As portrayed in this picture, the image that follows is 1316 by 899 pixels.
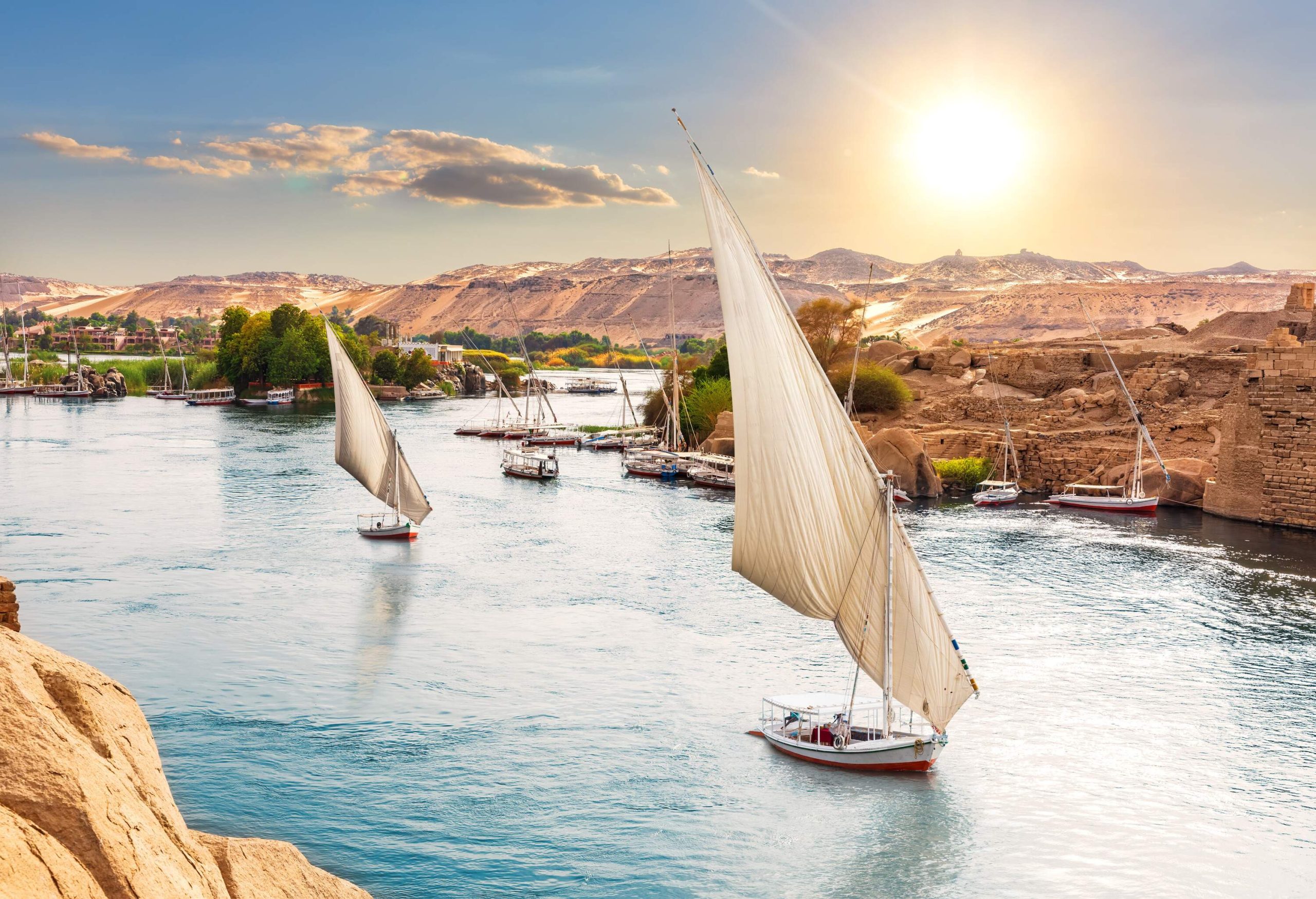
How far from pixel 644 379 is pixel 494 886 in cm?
14221

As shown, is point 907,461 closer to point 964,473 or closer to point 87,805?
point 964,473

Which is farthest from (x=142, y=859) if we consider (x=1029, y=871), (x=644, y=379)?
(x=644, y=379)

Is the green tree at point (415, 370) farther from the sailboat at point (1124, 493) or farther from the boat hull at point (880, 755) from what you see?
the boat hull at point (880, 755)

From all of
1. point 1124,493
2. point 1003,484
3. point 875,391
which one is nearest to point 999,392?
point 875,391

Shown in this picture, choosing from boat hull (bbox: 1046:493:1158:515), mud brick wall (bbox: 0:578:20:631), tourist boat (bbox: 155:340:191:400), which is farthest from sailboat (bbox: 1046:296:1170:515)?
tourist boat (bbox: 155:340:191:400)

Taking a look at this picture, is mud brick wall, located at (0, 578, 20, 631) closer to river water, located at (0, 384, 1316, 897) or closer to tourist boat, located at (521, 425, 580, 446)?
river water, located at (0, 384, 1316, 897)

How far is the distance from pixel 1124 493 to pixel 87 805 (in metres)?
37.8

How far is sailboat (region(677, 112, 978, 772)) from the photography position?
1355 cm

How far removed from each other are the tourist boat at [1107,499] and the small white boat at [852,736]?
2391 cm

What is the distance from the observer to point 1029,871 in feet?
41.0

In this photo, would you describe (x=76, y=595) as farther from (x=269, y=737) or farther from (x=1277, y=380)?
(x=1277, y=380)

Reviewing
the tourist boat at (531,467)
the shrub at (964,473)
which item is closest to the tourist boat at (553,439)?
the tourist boat at (531,467)

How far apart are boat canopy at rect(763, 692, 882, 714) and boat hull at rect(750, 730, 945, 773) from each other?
0.68 metres

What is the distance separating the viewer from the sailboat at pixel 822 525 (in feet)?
44.4
